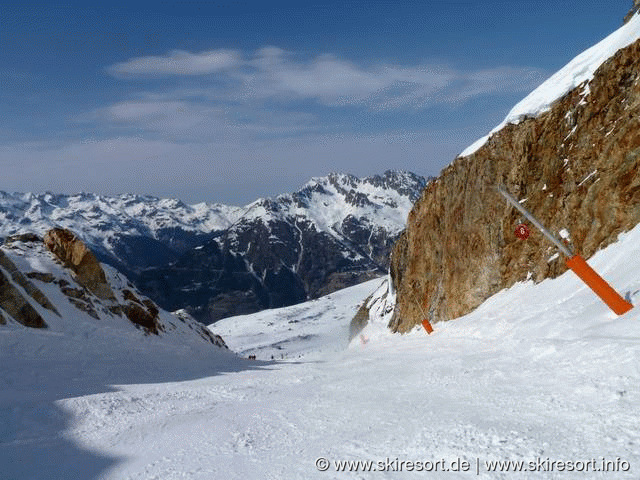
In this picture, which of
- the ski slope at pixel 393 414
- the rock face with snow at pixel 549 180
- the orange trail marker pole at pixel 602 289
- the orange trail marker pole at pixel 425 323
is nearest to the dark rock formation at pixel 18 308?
the ski slope at pixel 393 414

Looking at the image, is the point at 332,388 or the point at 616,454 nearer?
the point at 616,454

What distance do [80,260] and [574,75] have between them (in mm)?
42766

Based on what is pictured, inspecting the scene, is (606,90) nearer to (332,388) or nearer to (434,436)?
(332,388)

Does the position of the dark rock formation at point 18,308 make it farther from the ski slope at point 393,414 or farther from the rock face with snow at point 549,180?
the rock face with snow at point 549,180

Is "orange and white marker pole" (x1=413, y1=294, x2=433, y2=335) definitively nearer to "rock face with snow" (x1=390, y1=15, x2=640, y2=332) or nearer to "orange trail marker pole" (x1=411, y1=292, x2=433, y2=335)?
"orange trail marker pole" (x1=411, y1=292, x2=433, y2=335)

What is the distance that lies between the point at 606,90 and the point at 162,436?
81.4ft

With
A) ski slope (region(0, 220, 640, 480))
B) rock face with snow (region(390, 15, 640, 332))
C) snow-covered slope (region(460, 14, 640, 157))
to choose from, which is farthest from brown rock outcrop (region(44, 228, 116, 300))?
snow-covered slope (region(460, 14, 640, 157))

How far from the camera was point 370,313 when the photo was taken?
92875mm

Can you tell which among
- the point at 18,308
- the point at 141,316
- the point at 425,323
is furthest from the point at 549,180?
the point at 141,316

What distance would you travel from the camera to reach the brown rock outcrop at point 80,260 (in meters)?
44.6

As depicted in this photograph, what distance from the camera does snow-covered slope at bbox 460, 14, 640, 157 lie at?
24656 mm

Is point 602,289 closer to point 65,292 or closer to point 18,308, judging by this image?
point 18,308

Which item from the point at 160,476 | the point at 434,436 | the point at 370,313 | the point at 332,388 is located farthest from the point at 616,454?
the point at 370,313

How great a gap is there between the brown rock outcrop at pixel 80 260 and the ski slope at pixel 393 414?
1138 inches
